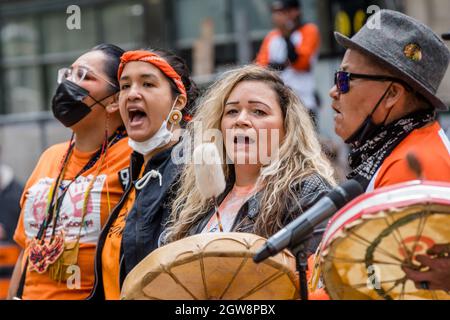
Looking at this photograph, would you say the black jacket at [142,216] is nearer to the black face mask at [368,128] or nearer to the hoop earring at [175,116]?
the hoop earring at [175,116]

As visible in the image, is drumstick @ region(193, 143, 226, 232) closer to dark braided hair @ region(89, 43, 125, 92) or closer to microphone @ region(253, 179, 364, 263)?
microphone @ region(253, 179, 364, 263)

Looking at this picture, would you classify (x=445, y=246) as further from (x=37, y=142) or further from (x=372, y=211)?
(x=37, y=142)

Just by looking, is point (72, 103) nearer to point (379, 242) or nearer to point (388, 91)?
point (388, 91)

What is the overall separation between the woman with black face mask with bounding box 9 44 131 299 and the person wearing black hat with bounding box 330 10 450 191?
169cm

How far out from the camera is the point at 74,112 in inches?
203

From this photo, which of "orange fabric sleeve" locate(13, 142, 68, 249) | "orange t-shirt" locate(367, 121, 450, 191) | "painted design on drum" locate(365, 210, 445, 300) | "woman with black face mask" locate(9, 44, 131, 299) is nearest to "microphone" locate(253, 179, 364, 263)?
"painted design on drum" locate(365, 210, 445, 300)

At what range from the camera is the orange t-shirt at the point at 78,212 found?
16.1ft

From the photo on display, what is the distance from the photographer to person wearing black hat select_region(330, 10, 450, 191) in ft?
11.7

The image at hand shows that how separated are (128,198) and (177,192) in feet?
1.34

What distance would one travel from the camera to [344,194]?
280 cm

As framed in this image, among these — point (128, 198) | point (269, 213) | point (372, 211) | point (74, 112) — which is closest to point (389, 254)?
point (372, 211)

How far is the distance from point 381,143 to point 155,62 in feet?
5.30

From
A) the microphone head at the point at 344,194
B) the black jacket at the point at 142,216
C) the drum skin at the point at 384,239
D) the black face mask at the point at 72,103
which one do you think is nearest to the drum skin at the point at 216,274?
the drum skin at the point at 384,239

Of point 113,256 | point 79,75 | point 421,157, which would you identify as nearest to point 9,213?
point 79,75
